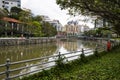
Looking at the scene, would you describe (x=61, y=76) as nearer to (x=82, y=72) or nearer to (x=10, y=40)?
(x=82, y=72)

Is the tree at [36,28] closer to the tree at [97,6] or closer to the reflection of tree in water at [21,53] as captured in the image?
the reflection of tree in water at [21,53]

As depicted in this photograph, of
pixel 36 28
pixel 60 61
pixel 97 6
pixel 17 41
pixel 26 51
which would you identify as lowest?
pixel 26 51

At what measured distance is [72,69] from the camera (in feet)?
39.5

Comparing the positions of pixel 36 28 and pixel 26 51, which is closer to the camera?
pixel 26 51

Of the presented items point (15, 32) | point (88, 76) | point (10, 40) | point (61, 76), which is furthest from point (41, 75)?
point (15, 32)

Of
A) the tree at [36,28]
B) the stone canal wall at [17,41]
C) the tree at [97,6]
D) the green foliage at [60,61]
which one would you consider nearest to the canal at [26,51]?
the stone canal wall at [17,41]

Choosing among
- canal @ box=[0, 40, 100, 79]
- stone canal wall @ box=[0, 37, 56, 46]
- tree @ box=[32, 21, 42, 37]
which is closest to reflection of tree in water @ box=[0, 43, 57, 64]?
canal @ box=[0, 40, 100, 79]

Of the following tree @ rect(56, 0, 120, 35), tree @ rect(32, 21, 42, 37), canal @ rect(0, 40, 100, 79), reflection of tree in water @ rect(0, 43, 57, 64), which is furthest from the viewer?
tree @ rect(32, 21, 42, 37)

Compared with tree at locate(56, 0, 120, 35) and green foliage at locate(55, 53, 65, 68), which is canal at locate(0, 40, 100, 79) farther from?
tree at locate(56, 0, 120, 35)

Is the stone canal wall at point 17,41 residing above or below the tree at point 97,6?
below

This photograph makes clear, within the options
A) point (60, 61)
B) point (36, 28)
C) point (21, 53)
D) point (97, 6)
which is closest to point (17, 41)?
point (36, 28)

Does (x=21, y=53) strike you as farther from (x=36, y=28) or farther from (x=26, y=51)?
(x=36, y=28)

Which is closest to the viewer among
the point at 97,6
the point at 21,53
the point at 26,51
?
the point at 97,6

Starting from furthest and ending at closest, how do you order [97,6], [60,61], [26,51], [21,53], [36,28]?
[36,28] < [26,51] < [21,53] < [97,6] < [60,61]
